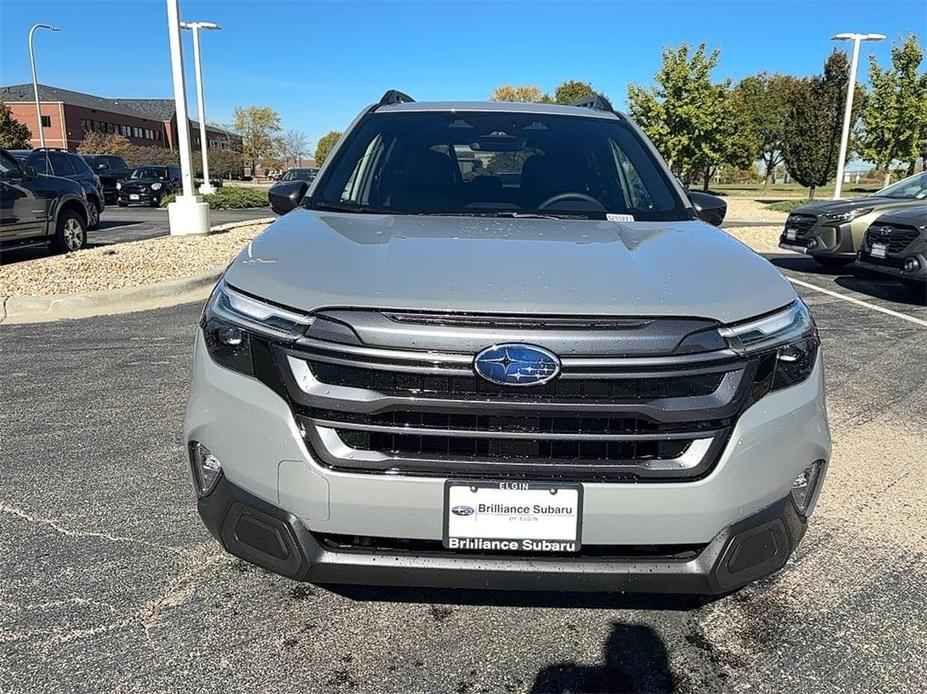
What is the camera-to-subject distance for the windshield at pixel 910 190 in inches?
407

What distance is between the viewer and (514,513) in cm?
195

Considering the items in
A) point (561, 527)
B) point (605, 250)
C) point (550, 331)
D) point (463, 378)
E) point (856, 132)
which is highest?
point (856, 132)

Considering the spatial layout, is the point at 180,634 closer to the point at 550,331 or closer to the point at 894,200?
the point at 550,331

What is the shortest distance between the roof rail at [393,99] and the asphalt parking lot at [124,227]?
25.8 ft

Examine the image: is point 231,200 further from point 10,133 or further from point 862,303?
point 10,133

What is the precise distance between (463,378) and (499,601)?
3.38 feet

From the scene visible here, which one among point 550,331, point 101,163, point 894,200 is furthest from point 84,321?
point 101,163

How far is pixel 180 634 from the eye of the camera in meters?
2.40

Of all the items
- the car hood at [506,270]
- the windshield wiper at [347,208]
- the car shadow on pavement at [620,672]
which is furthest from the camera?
the windshield wiper at [347,208]

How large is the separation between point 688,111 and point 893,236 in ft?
87.7

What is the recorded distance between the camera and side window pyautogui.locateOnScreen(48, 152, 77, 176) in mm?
15617

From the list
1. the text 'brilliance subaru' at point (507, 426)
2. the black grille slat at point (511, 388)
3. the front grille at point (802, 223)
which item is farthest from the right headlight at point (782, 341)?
the front grille at point (802, 223)

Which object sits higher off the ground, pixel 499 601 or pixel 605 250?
pixel 605 250

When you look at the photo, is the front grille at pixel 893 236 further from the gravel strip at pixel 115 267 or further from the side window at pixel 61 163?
the side window at pixel 61 163
